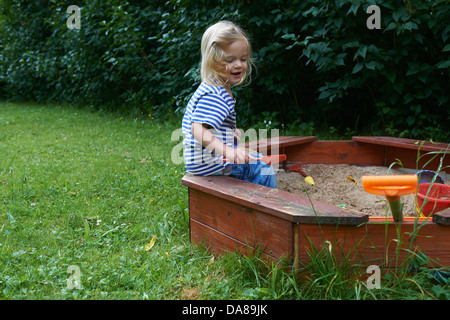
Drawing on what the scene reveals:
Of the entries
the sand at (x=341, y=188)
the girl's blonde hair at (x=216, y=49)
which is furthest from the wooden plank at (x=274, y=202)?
the girl's blonde hair at (x=216, y=49)

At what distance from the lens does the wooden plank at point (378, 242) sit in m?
1.54

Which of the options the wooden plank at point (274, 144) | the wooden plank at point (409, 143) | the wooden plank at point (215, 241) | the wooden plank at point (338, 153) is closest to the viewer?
the wooden plank at point (215, 241)

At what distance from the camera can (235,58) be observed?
6.77ft

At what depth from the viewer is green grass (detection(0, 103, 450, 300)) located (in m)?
1.55

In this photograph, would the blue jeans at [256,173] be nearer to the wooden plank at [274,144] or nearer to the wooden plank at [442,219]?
the wooden plank at [274,144]

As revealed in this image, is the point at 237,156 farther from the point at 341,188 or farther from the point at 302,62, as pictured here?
the point at 302,62

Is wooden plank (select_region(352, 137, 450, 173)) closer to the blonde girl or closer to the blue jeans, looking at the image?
the blue jeans

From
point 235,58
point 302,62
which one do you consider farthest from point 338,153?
point 302,62

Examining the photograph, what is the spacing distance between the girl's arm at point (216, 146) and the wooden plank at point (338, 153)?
1.23m

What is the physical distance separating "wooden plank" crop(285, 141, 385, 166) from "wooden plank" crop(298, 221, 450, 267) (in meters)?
1.53

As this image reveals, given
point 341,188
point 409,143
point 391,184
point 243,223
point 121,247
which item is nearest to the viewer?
point 391,184

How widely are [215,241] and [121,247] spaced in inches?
17.1

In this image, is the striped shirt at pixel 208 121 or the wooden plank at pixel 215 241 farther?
the striped shirt at pixel 208 121
